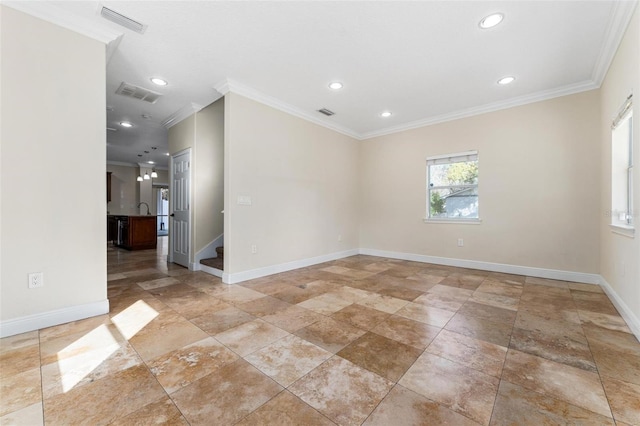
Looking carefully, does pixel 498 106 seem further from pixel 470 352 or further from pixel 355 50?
pixel 470 352

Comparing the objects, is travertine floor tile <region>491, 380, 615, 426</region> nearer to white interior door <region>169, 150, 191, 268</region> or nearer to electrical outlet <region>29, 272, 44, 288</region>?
electrical outlet <region>29, 272, 44, 288</region>

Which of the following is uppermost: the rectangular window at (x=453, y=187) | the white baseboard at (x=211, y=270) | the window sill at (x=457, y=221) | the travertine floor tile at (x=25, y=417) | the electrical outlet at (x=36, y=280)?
the rectangular window at (x=453, y=187)

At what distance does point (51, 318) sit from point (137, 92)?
10.3 ft

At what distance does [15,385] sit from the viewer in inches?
61.2

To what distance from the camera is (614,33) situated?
2541 mm

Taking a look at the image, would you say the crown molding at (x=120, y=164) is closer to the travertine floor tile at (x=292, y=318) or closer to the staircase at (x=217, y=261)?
the staircase at (x=217, y=261)

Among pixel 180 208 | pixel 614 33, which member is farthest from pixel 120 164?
pixel 614 33

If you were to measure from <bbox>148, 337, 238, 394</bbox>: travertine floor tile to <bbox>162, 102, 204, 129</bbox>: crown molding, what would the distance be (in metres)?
3.83

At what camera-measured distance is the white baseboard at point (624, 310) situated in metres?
2.17

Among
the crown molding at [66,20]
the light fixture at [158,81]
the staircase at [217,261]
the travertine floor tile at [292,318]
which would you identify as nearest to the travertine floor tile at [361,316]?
the travertine floor tile at [292,318]

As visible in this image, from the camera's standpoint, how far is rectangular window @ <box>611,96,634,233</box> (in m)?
2.84

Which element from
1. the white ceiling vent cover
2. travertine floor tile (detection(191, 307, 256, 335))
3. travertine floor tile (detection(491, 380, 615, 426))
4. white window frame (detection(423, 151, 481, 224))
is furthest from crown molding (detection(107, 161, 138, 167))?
travertine floor tile (detection(491, 380, 615, 426))

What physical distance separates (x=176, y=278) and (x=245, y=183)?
5.98ft

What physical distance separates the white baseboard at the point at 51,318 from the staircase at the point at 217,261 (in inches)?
66.6
